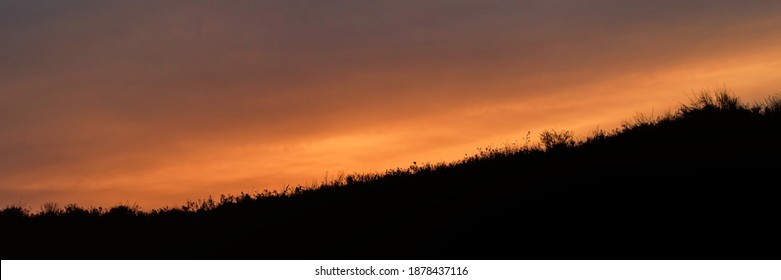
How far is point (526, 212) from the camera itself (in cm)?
1089

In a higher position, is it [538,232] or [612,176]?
[612,176]

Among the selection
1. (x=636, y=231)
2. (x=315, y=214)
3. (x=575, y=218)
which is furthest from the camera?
(x=315, y=214)

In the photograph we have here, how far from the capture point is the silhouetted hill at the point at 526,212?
9469mm

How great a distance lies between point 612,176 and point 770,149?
251 cm

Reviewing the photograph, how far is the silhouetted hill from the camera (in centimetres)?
947

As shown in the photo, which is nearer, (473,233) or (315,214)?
(473,233)

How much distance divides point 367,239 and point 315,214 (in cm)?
282

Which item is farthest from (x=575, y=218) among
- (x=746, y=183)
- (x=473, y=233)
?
(x=746, y=183)

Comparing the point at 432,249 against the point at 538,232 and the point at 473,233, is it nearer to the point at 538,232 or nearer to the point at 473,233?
the point at 473,233
